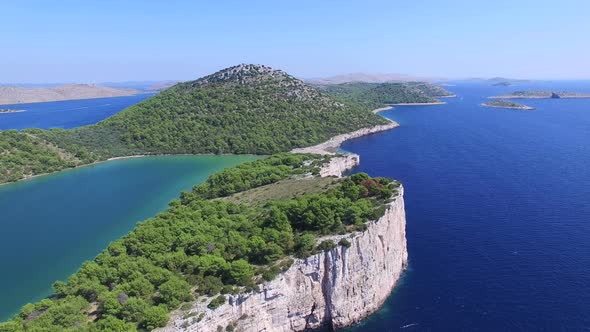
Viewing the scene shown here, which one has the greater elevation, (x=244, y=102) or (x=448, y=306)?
(x=244, y=102)

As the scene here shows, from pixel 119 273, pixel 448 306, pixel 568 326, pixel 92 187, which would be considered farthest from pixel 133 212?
pixel 568 326

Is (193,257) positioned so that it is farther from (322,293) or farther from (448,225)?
(448,225)

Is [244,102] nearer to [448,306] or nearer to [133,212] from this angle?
[133,212]

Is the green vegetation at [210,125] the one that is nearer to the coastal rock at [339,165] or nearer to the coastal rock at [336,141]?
the coastal rock at [336,141]

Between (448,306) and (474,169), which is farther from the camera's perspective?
(474,169)

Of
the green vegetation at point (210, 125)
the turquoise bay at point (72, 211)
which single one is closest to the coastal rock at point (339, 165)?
the green vegetation at point (210, 125)

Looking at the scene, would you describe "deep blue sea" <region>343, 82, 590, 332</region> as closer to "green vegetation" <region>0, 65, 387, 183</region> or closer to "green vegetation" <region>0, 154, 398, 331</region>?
"green vegetation" <region>0, 154, 398, 331</region>

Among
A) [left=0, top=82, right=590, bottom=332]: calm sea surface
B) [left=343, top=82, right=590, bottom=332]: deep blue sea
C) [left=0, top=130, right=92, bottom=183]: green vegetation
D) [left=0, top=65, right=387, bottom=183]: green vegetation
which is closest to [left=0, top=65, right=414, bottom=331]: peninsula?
[left=343, top=82, right=590, bottom=332]: deep blue sea
